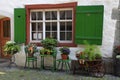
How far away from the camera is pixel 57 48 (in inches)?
374

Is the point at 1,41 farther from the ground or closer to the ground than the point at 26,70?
farther from the ground

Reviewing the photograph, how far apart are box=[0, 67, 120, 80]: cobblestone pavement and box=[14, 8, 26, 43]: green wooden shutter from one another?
55.7 inches

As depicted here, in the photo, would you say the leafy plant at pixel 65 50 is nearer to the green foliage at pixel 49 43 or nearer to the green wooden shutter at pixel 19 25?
the green foliage at pixel 49 43

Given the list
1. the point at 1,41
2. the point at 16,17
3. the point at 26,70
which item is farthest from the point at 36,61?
the point at 1,41

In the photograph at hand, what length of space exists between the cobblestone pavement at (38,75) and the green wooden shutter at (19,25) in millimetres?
1414

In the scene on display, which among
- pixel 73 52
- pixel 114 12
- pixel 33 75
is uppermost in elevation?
pixel 114 12

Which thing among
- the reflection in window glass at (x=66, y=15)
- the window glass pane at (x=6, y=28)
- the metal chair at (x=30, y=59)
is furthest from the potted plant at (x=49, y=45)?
the window glass pane at (x=6, y=28)

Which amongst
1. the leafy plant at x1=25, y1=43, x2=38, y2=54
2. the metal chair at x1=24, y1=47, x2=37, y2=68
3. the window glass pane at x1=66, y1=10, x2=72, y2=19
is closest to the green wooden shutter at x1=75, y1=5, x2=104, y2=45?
the window glass pane at x1=66, y1=10, x2=72, y2=19

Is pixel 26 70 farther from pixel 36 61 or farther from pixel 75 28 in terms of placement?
pixel 75 28

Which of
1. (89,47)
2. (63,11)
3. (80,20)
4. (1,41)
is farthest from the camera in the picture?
(1,41)

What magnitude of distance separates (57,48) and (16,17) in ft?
7.19

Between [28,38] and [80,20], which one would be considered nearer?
[80,20]

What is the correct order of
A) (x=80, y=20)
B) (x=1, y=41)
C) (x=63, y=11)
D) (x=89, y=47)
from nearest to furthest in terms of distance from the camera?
(x=89, y=47) → (x=80, y=20) → (x=63, y=11) → (x=1, y=41)

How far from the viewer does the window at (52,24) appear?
9.51 m
